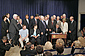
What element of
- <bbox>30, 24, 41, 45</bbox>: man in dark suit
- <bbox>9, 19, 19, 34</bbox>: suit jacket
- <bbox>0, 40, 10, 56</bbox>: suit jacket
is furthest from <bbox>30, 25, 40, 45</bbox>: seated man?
<bbox>0, 40, 10, 56</bbox>: suit jacket

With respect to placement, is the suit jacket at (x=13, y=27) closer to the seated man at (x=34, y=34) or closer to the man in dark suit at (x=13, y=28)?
the man in dark suit at (x=13, y=28)

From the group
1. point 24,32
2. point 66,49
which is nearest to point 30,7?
point 24,32

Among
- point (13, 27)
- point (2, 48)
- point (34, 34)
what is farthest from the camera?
point (13, 27)

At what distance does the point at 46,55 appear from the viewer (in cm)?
351

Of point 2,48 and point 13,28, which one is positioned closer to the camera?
point 2,48

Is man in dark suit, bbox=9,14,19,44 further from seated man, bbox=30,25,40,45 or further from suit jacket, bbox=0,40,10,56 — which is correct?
suit jacket, bbox=0,40,10,56

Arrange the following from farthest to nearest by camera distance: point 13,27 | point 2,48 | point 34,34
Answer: point 13,27 → point 34,34 → point 2,48

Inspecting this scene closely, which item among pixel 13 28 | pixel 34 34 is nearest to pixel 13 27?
pixel 13 28

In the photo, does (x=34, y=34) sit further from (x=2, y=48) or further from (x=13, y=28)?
(x=2, y=48)

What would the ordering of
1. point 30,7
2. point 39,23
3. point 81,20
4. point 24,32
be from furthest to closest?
point 81,20 → point 30,7 → point 39,23 → point 24,32

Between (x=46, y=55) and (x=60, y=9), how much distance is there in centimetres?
873

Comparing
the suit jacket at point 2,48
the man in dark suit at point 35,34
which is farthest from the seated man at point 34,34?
the suit jacket at point 2,48

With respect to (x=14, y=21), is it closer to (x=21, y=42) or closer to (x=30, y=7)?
(x=21, y=42)

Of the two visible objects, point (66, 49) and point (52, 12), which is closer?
point (66, 49)
